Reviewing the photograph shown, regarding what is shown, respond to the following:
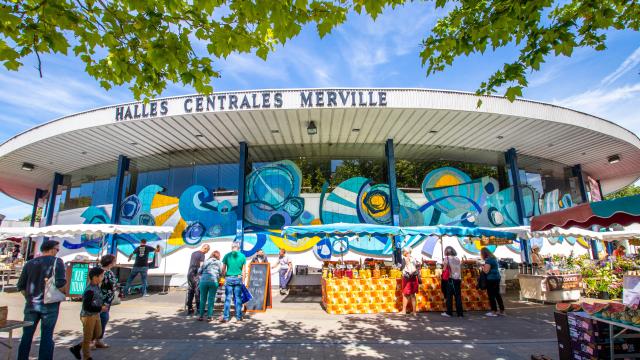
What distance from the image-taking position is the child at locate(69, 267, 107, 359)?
464cm

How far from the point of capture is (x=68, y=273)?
10023mm

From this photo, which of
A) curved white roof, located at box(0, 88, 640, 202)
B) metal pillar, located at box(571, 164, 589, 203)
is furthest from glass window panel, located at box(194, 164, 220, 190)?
metal pillar, located at box(571, 164, 589, 203)

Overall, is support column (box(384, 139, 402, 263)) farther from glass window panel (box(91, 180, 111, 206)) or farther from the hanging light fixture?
glass window panel (box(91, 180, 111, 206))

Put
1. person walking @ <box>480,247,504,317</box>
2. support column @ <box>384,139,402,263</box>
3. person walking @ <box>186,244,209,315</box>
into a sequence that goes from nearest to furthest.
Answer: person walking @ <box>480,247,504,317</box>, person walking @ <box>186,244,209,315</box>, support column @ <box>384,139,402,263</box>

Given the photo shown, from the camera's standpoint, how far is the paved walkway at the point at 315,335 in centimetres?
499

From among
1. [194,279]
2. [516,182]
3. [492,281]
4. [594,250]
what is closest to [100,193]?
[194,279]

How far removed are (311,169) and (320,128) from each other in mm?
2402

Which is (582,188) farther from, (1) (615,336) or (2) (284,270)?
(1) (615,336)

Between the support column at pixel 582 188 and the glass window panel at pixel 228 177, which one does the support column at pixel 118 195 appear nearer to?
the glass window panel at pixel 228 177

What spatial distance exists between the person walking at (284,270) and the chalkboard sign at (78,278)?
19.2 ft

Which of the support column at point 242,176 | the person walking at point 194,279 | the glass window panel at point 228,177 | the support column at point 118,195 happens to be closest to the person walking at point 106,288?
the person walking at point 194,279

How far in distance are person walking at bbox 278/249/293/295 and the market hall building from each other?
1073 millimetres

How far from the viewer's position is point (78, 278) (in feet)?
32.6

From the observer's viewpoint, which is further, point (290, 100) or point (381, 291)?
point (290, 100)
